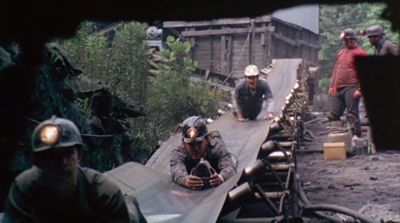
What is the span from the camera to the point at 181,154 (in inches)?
299

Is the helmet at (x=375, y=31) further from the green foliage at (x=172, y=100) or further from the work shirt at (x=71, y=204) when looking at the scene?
the green foliage at (x=172, y=100)

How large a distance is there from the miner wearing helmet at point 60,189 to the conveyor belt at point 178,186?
2.07 meters

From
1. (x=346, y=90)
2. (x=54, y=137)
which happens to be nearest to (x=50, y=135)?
(x=54, y=137)

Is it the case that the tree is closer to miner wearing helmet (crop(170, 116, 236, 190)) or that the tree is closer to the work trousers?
the work trousers

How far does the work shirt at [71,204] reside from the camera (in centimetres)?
365

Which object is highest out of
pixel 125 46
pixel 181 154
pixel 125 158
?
pixel 125 46

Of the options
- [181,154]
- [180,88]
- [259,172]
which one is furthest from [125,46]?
[259,172]

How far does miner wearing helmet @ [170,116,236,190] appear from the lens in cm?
727

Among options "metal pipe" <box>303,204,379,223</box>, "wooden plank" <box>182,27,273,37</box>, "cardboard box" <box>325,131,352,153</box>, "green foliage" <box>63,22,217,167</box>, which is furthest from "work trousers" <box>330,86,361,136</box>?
"wooden plank" <box>182,27,273,37</box>

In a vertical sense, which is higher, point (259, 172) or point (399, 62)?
point (399, 62)

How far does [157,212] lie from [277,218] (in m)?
1.08

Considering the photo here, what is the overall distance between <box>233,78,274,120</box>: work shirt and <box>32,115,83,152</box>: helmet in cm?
773

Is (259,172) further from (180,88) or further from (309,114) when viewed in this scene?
(309,114)

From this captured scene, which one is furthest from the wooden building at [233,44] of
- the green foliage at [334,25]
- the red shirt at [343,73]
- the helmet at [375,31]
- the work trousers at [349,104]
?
the helmet at [375,31]
